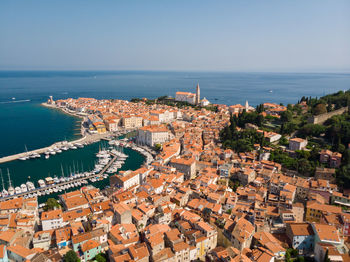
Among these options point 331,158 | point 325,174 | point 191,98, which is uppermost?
point 191,98

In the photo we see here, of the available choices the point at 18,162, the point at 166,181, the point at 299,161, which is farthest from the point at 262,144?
the point at 18,162

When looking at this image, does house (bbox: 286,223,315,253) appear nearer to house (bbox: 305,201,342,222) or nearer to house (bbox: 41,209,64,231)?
house (bbox: 305,201,342,222)

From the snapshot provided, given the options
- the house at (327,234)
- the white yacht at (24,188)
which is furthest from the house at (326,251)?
the white yacht at (24,188)

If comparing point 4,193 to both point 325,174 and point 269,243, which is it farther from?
point 325,174

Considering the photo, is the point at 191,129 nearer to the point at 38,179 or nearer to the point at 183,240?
the point at 38,179

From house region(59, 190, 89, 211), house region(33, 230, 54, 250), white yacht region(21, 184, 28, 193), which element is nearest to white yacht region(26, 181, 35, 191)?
white yacht region(21, 184, 28, 193)

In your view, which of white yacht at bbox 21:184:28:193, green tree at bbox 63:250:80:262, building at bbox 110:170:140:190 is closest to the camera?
green tree at bbox 63:250:80:262

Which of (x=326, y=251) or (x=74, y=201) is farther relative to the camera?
(x=74, y=201)

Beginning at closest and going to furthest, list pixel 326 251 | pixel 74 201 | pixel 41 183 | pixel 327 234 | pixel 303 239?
pixel 326 251
pixel 327 234
pixel 303 239
pixel 74 201
pixel 41 183

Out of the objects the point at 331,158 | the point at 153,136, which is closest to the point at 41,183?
the point at 153,136
